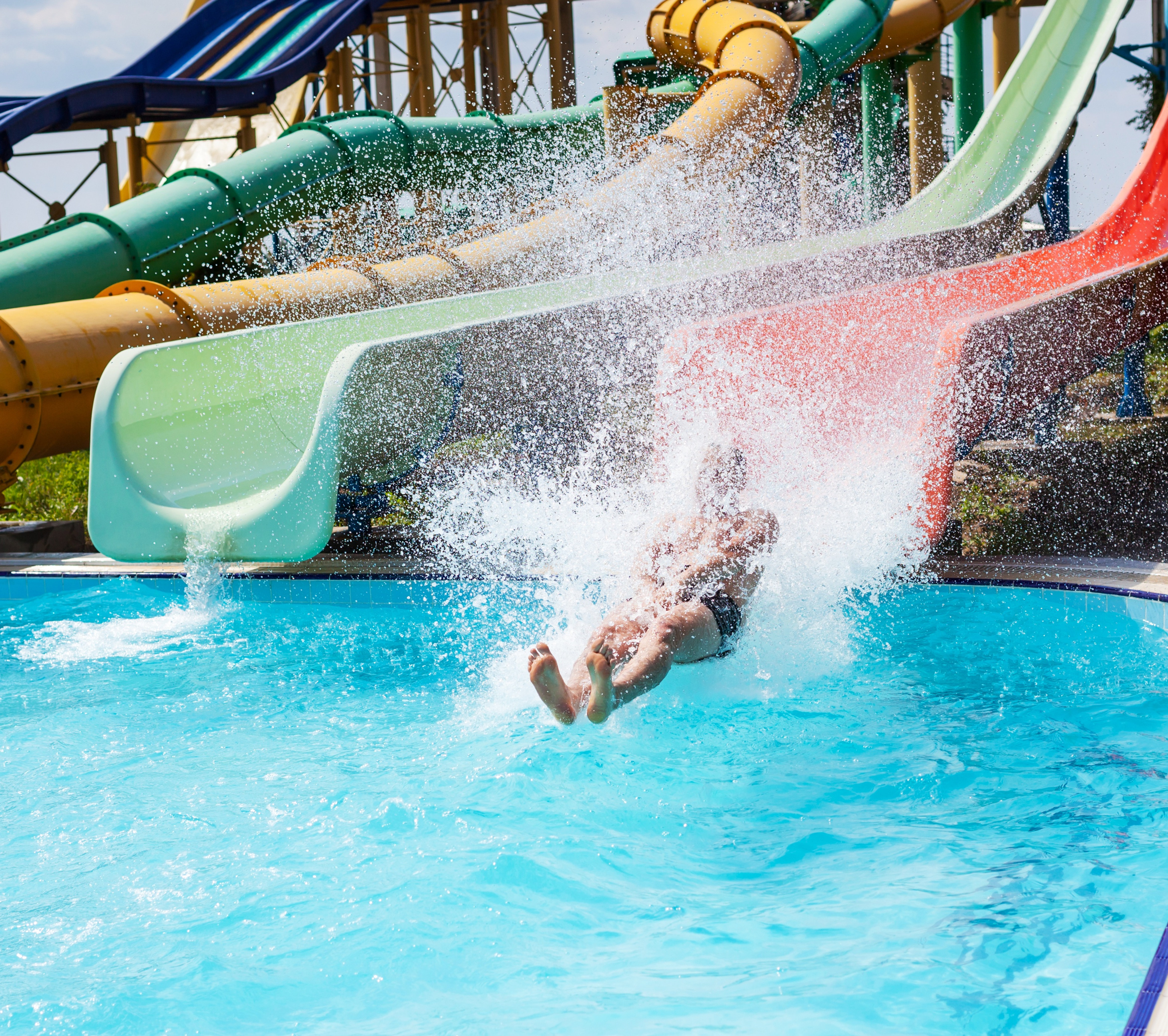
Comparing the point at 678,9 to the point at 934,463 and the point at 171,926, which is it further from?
the point at 171,926

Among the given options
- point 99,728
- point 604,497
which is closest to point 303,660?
point 99,728

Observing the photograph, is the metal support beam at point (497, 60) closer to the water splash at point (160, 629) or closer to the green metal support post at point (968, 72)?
the green metal support post at point (968, 72)

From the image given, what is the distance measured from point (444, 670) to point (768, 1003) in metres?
2.48

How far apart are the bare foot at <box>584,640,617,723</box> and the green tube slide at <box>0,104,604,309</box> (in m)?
5.64

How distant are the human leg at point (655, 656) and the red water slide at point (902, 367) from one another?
1569 mm

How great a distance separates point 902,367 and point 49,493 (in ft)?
18.5

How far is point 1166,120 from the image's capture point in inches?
302

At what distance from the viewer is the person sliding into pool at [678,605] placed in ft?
9.94

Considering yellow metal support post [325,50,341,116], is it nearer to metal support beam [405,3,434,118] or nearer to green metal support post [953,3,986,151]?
metal support beam [405,3,434,118]

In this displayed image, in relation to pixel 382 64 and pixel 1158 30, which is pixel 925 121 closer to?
pixel 1158 30

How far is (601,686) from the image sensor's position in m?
3.00

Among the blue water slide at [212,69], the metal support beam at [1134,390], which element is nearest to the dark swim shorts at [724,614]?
the metal support beam at [1134,390]

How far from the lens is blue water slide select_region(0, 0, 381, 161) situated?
997 centimetres

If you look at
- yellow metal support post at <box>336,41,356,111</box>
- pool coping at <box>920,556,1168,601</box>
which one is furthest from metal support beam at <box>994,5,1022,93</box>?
pool coping at <box>920,556,1168,601</box>
